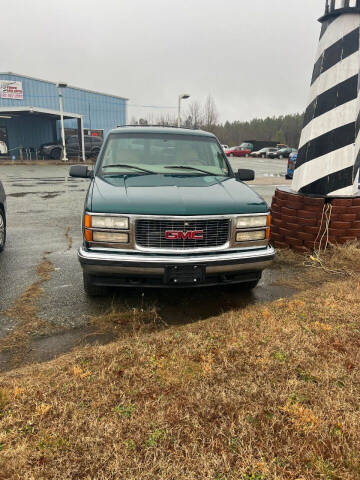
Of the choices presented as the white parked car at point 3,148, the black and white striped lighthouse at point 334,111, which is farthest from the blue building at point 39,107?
the black and white striped lighthouse at point 334,111

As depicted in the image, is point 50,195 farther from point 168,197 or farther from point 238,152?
point 238,152

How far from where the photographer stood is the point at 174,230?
3.09m

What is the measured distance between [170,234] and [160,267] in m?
0.32

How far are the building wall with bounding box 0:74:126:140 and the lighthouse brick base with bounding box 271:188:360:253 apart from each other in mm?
34564

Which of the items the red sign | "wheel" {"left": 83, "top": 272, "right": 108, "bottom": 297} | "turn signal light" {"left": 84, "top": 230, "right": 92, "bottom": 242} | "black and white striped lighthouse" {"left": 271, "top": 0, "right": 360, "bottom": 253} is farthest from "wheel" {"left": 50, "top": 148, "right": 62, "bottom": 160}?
"turn signal light" {"left": 84, "top": 230, "right": 92, "bottom": 242}

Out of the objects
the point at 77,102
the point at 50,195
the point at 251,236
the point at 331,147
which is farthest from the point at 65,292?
the point at 77,102

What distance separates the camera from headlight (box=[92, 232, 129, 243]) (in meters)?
3.09

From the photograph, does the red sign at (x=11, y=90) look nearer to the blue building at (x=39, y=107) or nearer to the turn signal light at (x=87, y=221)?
the blue building at (x=39, y=107)

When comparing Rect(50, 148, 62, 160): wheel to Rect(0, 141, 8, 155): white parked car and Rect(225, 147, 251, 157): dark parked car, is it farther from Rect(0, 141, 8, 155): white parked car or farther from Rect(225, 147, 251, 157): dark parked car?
Rect(225, 147, 251, 157): dark parked car

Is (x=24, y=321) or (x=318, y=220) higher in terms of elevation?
(x=318, y=220)

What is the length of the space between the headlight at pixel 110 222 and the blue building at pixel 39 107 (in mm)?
27354

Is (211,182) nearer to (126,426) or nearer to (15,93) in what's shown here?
(126,426)

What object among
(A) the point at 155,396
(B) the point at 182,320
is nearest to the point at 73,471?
(A) the point at 155,396

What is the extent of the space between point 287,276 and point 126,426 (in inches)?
127
